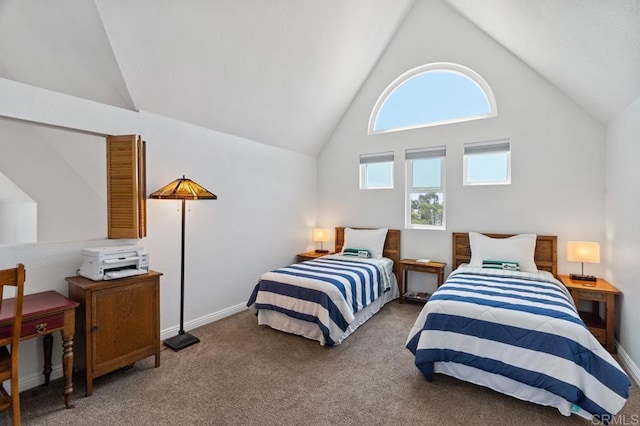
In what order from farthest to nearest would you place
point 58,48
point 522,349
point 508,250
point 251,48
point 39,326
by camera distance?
1. point 508,250
2. point 251,48
3. point 58,48
4. point 522,349
5. point 39,326

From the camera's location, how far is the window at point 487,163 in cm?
393

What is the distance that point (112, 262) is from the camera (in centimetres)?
237

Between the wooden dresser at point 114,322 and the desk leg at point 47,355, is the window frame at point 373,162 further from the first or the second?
the desk leg at point 47,355

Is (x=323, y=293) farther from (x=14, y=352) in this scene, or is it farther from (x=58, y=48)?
(x=58, y=48)

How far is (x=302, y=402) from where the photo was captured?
213 centimetres

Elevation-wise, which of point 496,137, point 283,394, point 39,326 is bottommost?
point 283,394

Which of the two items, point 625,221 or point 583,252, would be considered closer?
point 625,221

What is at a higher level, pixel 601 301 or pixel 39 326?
pixel 39 326

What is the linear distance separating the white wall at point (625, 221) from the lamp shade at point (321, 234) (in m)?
3.46

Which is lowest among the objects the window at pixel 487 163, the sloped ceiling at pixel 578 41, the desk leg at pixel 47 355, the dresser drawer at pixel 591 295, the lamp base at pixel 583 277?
the desk leg at pixel 47 355

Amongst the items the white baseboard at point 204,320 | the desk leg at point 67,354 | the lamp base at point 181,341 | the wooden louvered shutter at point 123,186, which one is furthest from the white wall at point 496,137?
the desk leg at point 67,354

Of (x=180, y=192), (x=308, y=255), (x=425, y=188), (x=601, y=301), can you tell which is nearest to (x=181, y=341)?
(x=180, y=192)

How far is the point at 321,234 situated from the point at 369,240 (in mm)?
883

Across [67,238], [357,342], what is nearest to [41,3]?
[67,238]
